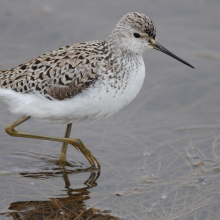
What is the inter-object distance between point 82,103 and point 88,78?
0.40 metres

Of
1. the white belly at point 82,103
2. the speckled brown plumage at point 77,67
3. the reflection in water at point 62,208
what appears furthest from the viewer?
the speckled brown plumage at point 77,67

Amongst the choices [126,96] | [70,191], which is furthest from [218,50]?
[70,191]

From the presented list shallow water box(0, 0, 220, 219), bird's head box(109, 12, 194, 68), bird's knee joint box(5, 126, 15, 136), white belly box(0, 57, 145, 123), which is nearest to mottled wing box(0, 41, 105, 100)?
white belly box(0, 57, 145, 123)

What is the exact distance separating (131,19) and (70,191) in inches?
114

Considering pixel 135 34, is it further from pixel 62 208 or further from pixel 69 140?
pixel 62 208

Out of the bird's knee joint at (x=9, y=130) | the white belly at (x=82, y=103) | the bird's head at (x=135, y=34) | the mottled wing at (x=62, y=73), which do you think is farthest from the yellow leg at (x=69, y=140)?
the bird's head at (x=135, y=34)

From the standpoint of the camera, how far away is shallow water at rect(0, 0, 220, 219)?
6934 millimetres

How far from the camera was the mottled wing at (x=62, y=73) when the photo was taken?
7.07 m

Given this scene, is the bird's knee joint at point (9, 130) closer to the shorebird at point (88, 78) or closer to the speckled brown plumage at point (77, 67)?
the shorebird at point (88, 78)

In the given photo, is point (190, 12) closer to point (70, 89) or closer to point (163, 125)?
point (163, 125)

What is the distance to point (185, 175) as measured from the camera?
7594 mm

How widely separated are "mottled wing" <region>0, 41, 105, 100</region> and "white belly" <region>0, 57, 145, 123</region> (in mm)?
116

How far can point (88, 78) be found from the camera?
6.98 metres

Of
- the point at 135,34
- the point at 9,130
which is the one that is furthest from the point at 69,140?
the point at 135,34
